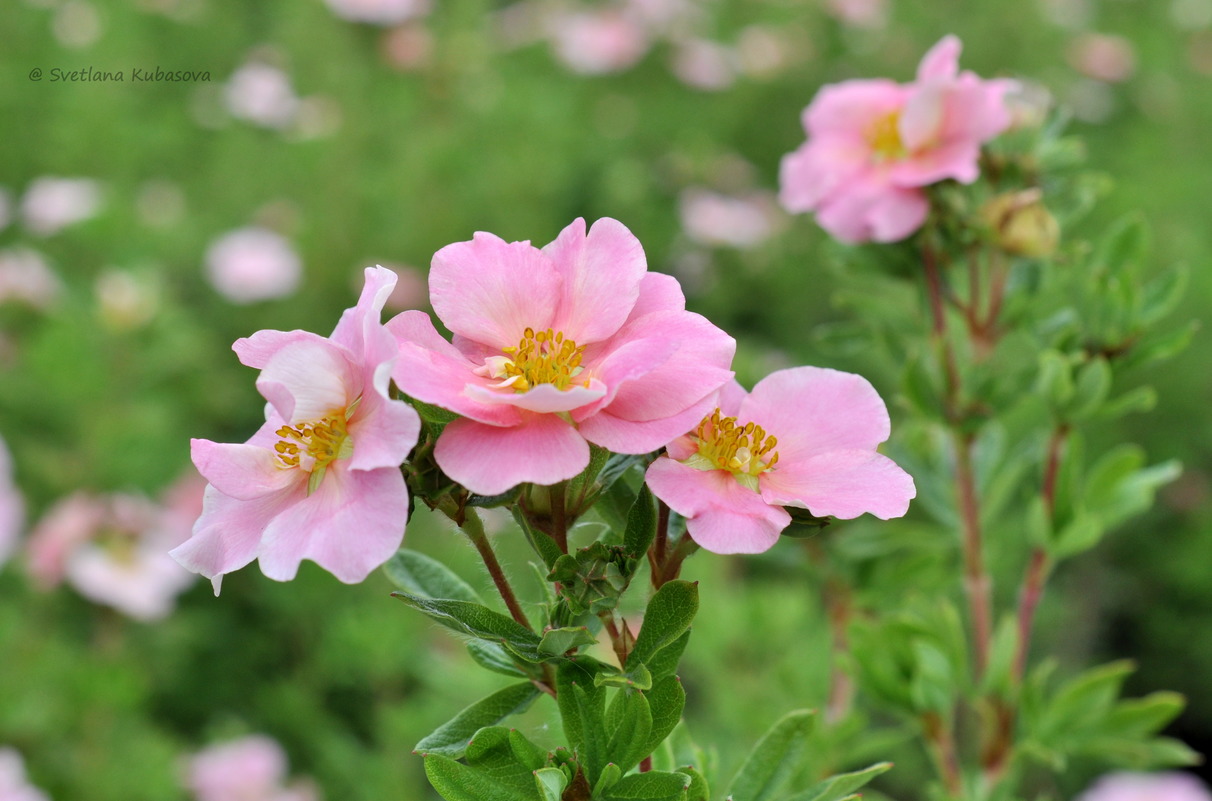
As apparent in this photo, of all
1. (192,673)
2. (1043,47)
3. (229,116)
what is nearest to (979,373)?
(192,673)

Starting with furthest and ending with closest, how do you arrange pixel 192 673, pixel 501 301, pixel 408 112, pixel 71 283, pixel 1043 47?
pixel 1043 47 < pixel 408 112 < pixel 71 283 < pixel 192 673 < pixel 501 301

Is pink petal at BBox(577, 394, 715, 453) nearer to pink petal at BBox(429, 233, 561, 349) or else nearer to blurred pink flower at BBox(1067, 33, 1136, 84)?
pink petal at BBox(429, 233, 561, 349)

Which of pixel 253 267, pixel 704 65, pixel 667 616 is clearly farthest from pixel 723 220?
pixel 667 616

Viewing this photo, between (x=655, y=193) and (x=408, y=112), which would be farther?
(x=655, y=193)

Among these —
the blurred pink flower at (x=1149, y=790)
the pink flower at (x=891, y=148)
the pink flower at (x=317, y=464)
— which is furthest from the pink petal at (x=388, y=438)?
the blurred pink flower at (x=1149, y=790)

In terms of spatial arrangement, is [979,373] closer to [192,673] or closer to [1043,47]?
[192,673]

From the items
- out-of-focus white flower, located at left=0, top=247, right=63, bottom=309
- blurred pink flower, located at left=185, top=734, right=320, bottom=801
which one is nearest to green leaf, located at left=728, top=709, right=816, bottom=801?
blurred pink flower, located at left=185, top=734, right=320, bottom=801

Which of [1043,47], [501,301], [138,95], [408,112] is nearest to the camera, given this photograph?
[501,301]

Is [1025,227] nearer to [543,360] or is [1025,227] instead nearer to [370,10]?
[543,360]
